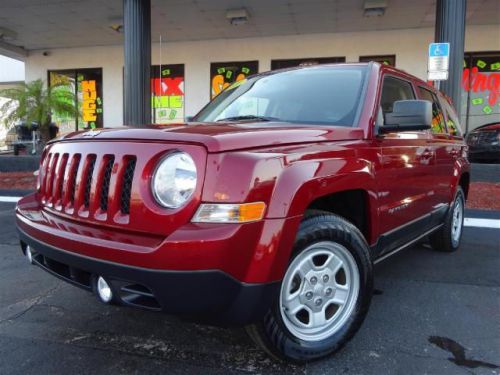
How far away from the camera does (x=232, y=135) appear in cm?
214

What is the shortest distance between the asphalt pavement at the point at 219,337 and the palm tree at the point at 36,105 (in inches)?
341

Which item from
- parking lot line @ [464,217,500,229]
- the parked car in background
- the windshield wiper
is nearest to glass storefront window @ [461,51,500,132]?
the parked car in background

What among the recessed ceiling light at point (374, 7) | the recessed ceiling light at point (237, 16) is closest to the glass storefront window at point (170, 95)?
the recessed ceiling light at point (237, 16)

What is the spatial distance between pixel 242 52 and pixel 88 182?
13753mm

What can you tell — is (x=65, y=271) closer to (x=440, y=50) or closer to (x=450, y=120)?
(x=450, y=120)

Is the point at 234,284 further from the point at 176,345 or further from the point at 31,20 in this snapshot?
the point at 31,20

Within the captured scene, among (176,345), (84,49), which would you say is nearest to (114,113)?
(84,49)

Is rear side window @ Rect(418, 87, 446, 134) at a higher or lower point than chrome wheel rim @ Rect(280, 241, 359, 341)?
higher

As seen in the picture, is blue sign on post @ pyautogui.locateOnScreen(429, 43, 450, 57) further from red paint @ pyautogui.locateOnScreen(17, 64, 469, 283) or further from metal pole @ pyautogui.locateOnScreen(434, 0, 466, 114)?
red paint @ pyautogui.locateOnScreen(17, 64, 469, 283)

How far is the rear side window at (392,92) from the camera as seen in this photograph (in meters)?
3.21

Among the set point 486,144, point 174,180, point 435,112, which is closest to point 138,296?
point 174,180

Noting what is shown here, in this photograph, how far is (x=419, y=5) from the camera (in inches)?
472

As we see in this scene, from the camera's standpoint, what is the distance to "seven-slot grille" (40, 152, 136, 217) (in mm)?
2176

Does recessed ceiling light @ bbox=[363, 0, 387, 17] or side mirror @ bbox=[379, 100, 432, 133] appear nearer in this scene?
side mirror @ bbox=[379, 100, 432, 133]
